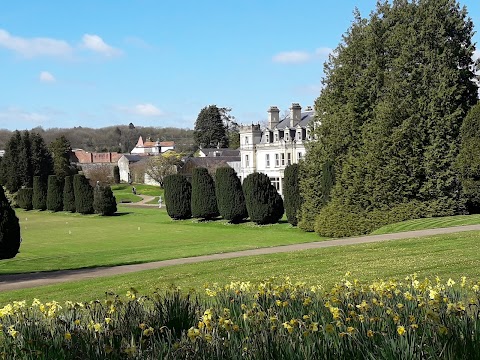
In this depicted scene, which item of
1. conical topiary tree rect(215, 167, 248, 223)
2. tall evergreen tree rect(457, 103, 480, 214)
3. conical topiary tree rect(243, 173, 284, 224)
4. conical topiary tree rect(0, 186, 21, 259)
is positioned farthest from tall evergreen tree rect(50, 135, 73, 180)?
conical topiary tree rect(0, 186, 21, 259)

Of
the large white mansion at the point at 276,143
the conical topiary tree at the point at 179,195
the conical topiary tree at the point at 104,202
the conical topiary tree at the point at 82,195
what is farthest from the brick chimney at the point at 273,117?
the conical topiary tree at the point at 179,195

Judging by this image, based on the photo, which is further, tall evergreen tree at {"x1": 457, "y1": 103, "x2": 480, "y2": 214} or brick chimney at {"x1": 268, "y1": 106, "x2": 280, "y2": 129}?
brick chimney at {"x1": 268, "y1": 106, "x2": 280, "y2": 129}

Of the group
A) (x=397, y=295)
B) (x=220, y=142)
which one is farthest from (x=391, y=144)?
(x=220, y=142)

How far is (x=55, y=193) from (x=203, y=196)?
2176 cm

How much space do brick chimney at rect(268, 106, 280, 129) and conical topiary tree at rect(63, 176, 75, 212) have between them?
22.0 m

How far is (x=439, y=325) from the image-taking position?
466 centimetres

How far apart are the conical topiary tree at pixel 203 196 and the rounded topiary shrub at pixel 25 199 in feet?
89.2

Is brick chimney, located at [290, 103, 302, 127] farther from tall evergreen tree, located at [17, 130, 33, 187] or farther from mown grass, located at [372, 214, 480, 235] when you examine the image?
mown grass, located at [372, 214, 480, 235]

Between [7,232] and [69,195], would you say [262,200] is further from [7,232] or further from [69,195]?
[69,195]

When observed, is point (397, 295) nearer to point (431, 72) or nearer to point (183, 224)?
point (431, 72)

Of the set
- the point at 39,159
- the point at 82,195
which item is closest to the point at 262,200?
the point at 82,195

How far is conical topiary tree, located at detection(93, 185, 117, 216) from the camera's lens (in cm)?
5150

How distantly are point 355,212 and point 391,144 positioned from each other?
3.56 metres

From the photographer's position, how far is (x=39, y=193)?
60.0 metres
